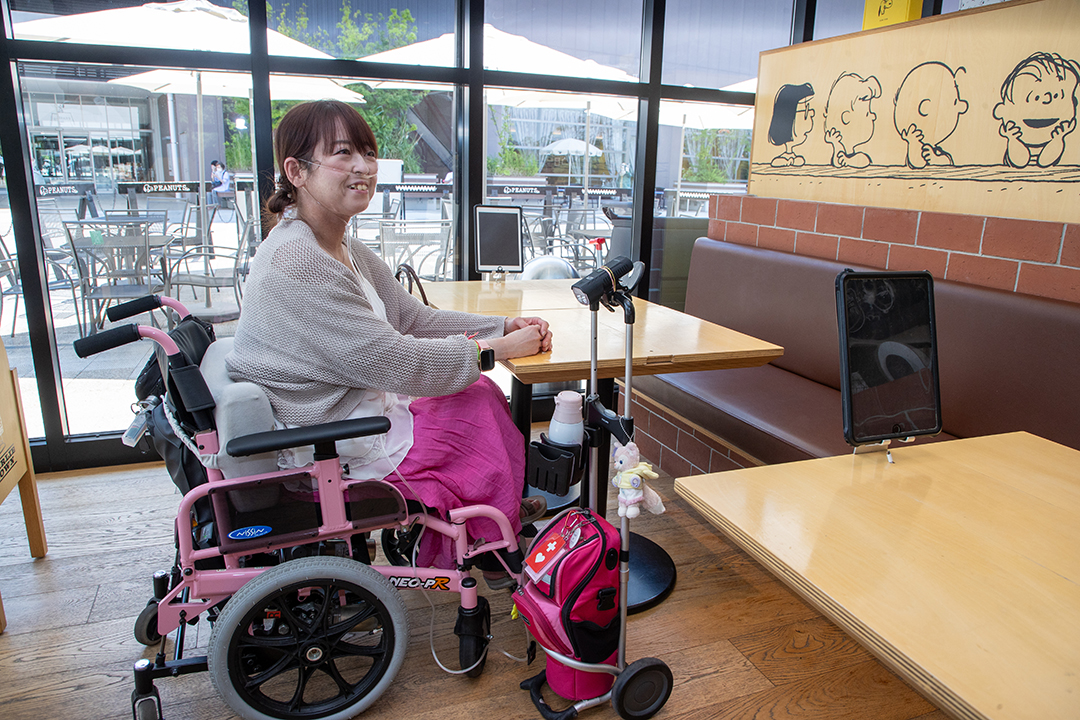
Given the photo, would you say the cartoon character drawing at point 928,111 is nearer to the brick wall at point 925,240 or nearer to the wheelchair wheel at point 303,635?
the brick wall at point 925,240

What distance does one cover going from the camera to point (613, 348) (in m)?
2.00

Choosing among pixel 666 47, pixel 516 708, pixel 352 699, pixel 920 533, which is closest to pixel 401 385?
pixel 352 699

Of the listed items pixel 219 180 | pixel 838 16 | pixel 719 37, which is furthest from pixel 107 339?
pixel 838 16

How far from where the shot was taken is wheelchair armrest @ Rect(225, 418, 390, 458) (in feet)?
4.59

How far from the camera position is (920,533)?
112 centimetres

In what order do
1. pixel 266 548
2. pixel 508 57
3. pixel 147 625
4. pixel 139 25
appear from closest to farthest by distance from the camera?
1. pixel 266 548
2. pixel 147 625
3. pixel 139 25
4. pixel 508 57

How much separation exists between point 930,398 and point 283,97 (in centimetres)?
276

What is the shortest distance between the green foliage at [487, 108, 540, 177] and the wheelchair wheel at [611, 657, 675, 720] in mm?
2501

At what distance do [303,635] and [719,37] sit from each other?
3.48 metres

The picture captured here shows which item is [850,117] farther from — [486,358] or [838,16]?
[486,358]

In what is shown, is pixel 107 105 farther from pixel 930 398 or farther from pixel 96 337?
pixel 930 398

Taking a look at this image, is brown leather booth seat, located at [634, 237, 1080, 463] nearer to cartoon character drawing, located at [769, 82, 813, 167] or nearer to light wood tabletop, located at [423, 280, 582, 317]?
cartoon character drawing, located at [769, 82, 813, 167]

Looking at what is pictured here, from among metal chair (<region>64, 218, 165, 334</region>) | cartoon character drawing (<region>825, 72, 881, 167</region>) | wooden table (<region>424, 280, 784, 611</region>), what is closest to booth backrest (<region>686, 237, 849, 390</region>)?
cartoon character drawing (<region>825, 72, 881, 167</region>)

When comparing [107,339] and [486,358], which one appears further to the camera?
[486,358]
